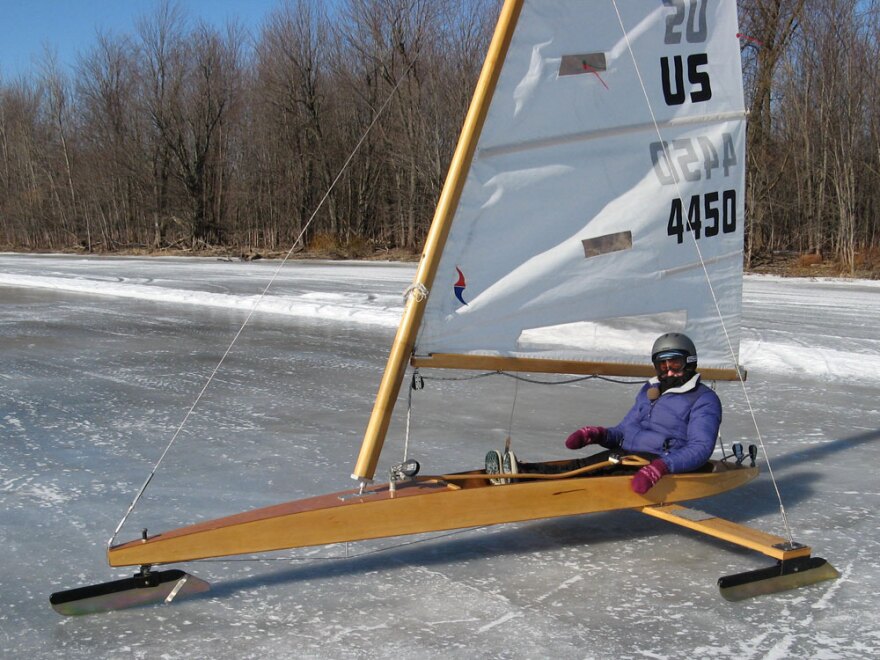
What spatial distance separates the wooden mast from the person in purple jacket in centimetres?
60

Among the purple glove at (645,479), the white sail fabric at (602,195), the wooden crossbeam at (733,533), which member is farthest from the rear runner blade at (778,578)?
the white sail fabric at (602,195)

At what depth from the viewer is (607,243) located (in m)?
3.68

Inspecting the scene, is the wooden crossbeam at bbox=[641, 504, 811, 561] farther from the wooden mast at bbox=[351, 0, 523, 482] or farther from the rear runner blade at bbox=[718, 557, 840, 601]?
the wooden mast at bbox=[351, 0, 523, 482]

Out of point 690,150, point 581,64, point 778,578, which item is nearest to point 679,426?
point 778,578

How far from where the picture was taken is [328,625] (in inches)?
105

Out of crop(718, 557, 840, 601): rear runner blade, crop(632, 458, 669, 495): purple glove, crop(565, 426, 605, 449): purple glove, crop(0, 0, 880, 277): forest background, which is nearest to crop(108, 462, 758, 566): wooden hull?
crop(632, 458, 669, 495): purple glove

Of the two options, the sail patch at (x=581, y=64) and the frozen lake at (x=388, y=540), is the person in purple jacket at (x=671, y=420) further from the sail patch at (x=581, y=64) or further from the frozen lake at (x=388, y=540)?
the sail patch at (x=581, y=64)

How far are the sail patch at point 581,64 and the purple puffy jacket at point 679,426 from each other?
1.31 m

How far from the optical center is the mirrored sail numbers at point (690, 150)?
12.4ft

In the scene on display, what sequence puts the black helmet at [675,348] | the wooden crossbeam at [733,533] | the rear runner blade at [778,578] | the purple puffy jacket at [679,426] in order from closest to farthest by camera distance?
the rear runner blade at [778,578] → the wooden crossbeam at [733,533] → the purple puffy jacket at [679,426] → the black helmet at [675,348]

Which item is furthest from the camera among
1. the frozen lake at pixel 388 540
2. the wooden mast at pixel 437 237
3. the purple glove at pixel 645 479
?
the purple glove at pixel 645 479

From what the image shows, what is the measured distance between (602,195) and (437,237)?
855mm

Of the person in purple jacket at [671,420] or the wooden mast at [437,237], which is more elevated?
the wooden mast at [437,237]

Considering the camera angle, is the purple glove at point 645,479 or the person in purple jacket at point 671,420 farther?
the person in purple jacket at point 671,420
